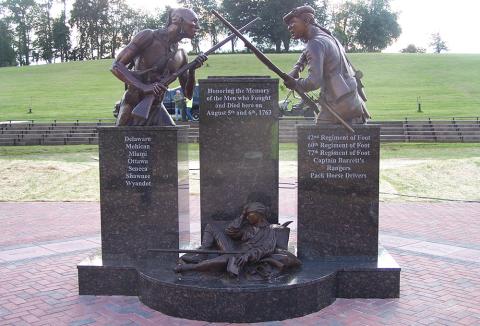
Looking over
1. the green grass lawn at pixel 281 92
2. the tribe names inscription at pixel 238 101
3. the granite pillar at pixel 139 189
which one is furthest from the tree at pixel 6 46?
the tribe names inscription at pixel 238 101

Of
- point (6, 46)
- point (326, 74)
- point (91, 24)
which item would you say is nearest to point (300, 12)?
point (326, 74)

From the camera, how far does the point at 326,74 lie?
6504 millimetres

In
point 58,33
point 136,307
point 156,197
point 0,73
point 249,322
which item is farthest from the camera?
point 58,33

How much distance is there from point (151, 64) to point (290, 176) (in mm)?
10192

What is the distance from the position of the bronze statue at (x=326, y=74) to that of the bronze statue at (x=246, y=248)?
Answer: 152cm

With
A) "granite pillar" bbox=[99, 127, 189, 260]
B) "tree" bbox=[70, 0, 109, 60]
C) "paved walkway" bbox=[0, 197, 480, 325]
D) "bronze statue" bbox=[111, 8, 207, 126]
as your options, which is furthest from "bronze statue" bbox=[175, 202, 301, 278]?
"tree" bbox=[70, 0, 109, 60]

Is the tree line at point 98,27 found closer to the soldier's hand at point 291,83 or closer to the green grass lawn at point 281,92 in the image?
the green grass lawn at point 281,92

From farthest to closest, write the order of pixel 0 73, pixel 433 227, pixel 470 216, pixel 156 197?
1. pixel 0 73
2. pixel 470 216
3. pixel 433 227
4. pixel 156 197

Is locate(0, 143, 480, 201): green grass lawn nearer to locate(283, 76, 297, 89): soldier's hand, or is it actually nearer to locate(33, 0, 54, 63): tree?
locate(283, 76, 297, 89): soldier's hand

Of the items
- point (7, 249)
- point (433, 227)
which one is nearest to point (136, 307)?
point (7, 249)

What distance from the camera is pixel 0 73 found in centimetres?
6500

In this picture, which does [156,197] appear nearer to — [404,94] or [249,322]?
[249,322]

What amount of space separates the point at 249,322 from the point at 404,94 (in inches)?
1542

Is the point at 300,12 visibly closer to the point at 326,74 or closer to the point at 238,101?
the point at 326,74
